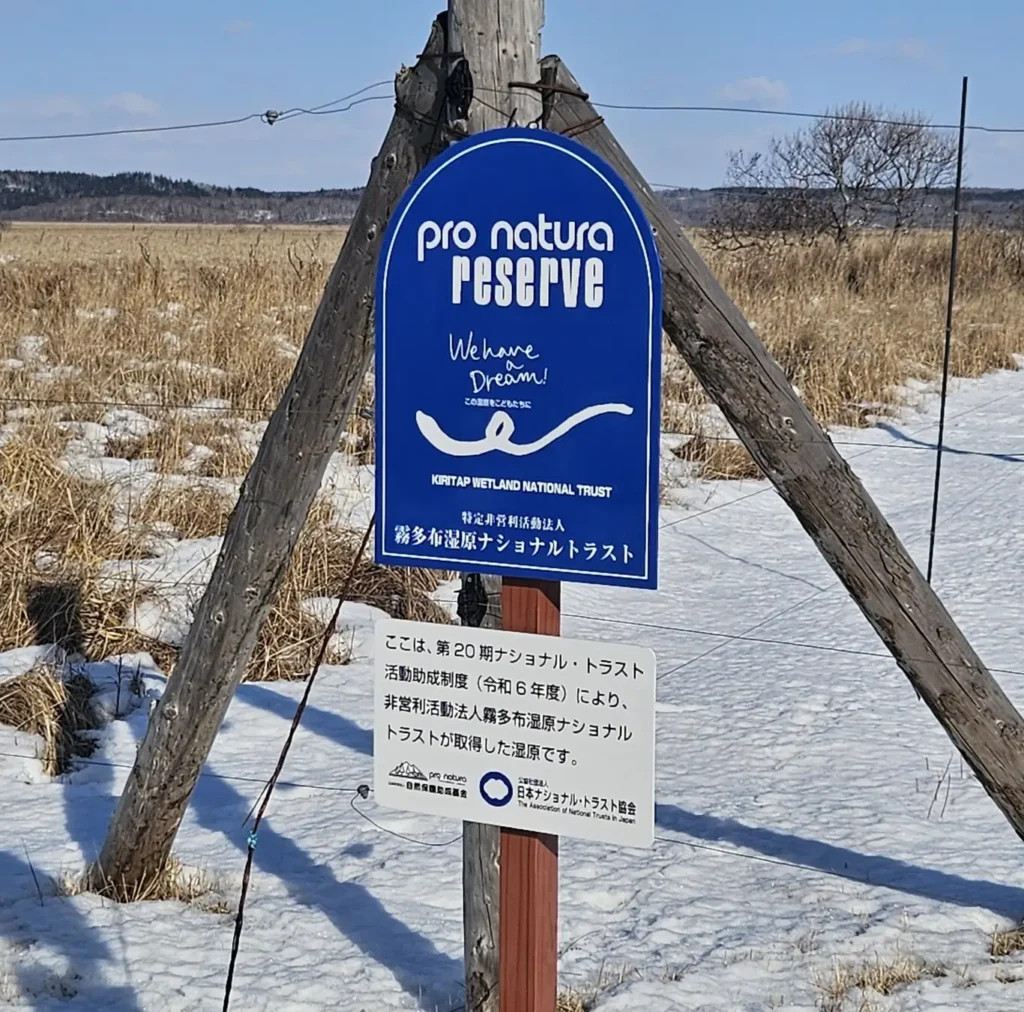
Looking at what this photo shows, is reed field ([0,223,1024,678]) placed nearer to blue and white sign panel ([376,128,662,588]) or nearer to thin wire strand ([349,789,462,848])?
thin wire strand ([349,789,462,848])

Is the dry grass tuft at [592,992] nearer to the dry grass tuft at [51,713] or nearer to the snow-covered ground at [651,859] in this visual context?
the snow-covered ground at [651,859]

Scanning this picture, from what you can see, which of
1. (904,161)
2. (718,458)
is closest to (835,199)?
(904,161)

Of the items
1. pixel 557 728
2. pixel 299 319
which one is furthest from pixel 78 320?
pixel 557 728

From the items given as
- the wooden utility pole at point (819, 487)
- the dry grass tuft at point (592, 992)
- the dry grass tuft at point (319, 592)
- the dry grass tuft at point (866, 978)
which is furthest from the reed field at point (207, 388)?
the wooden utility pole at point (819, 487)

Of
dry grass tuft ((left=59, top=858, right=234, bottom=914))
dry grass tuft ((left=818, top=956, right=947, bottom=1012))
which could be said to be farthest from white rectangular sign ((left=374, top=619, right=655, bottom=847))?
dry grass tuft ((left=59, top=858, right=234, bottom=914))

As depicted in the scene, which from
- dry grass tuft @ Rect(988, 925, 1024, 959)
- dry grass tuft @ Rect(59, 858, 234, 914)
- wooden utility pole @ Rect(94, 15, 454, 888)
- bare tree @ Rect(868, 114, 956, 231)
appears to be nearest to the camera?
wooden utility pole @ Rect(94, 15, 454, 888)

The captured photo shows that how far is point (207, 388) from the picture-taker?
362 inches

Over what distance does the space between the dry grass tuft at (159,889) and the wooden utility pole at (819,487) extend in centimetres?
174

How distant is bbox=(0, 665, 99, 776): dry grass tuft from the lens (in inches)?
176

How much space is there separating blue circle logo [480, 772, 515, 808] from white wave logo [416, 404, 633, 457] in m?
0.49

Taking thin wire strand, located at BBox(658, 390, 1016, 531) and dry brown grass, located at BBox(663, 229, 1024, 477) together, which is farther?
dry brown grass, located at BBox(663, 229, 1024, 477)

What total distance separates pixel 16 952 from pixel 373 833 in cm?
109

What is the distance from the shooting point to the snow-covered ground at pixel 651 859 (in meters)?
3.02

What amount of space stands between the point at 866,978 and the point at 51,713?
2835 mm
